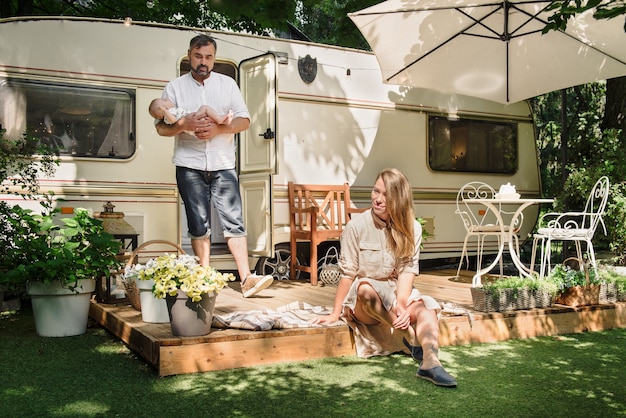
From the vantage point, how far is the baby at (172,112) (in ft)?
15.8

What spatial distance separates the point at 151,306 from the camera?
→ 13.6 feet

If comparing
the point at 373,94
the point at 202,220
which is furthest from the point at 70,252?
the point at 373,94

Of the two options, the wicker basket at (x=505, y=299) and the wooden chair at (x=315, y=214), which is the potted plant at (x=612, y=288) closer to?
the wicker basket at (x=505, y=299)

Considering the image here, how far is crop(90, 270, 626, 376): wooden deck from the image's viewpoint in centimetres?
355

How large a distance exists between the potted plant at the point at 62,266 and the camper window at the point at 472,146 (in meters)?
4.53

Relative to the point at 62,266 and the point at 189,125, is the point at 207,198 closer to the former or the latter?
the point at 189,125

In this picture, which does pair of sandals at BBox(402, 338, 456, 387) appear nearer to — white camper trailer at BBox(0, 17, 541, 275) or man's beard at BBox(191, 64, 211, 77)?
man's beard at BBox(191, 64, 211, 77)

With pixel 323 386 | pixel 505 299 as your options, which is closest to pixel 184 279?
pixel 323 386

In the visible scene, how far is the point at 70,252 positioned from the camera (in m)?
4.38

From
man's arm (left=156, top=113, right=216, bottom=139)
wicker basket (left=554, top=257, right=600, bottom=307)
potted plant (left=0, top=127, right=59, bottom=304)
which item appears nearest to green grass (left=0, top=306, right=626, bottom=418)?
wicker basket (left=554, top=257, right=600, bottom=307)

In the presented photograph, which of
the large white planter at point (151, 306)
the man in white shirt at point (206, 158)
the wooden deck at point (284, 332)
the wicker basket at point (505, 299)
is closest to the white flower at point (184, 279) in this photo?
the wooden deck at point (284, 332)

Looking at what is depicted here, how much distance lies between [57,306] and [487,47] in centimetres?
452

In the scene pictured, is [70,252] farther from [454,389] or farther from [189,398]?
[454,389]

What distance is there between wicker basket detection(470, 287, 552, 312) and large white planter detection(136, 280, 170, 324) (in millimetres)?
2050
